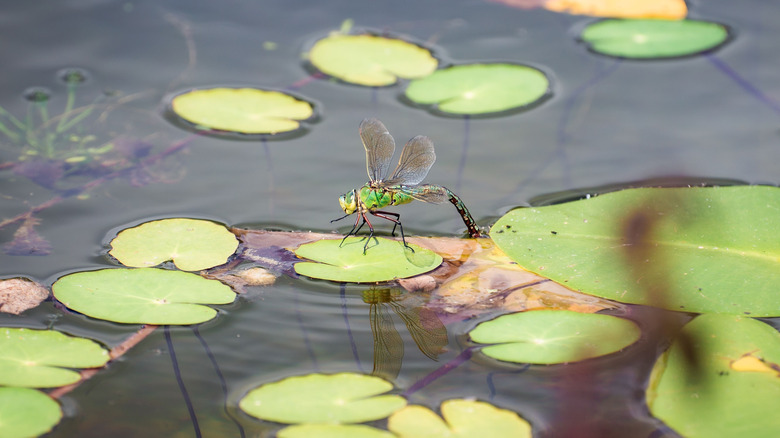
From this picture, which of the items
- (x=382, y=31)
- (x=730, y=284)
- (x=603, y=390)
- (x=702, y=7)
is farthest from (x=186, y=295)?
(x=702, y=7)

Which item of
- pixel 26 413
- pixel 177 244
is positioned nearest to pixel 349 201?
pixel 177 244

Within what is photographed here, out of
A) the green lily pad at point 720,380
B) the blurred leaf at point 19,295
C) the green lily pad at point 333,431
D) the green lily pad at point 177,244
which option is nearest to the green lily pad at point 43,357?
the blurred leaf at point 19,295

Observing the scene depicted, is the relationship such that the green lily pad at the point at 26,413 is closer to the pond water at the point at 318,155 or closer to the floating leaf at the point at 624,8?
the pond water at the point at 318,155

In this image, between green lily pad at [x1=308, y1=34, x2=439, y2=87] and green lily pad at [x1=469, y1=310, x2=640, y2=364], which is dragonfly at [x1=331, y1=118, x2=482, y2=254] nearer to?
green lily pad at [x1=469, y1=310, x2=640, y2=364]

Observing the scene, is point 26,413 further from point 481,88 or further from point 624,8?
point 624,8

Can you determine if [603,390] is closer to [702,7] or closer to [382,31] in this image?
[382,31]
